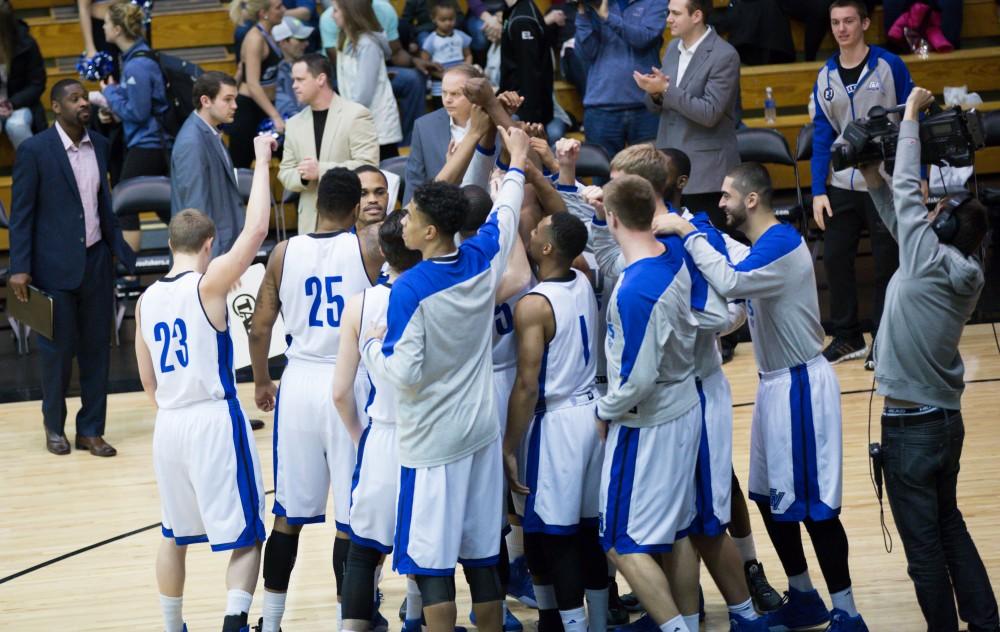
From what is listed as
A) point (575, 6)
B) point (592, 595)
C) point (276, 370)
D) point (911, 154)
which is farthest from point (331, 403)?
point (575, 6)

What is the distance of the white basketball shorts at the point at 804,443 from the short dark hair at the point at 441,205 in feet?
4.30

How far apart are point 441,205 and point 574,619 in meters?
1.42

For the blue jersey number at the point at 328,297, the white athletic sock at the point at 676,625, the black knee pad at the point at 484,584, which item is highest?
the blue jersey number at the point at 328,297

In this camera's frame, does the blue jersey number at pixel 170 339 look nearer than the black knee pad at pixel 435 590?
No

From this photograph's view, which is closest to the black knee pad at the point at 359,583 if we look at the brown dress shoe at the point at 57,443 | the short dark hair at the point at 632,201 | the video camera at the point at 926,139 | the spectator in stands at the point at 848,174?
the short dark hair at the point at 632,201

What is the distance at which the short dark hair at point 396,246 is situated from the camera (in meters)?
4.12

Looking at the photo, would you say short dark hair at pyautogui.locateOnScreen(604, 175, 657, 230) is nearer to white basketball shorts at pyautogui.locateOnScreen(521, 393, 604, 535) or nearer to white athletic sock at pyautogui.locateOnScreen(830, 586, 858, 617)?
white basketball shorts at pyautogui.locateOnScreen(521, 393, 604, 535)

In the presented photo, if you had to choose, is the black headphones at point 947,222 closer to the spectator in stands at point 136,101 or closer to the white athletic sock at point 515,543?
the white athletic sock at point 515,543

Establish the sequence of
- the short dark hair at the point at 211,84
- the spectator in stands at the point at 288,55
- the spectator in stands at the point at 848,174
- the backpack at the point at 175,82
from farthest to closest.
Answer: the spectator in stands at the point at 288,55, the backpack at the point at 175,82, the spectator in stands at the point at 848,174, the short dark hair at the point at 211,84

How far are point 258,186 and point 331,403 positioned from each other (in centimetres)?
79

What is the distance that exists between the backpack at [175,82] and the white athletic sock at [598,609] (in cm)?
605

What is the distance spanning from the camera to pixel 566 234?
4.21m

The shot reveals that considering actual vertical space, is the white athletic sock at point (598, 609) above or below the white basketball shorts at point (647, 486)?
below

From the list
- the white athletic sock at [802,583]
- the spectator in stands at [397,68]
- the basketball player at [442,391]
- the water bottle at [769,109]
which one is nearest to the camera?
the basketball player at [442,391]
